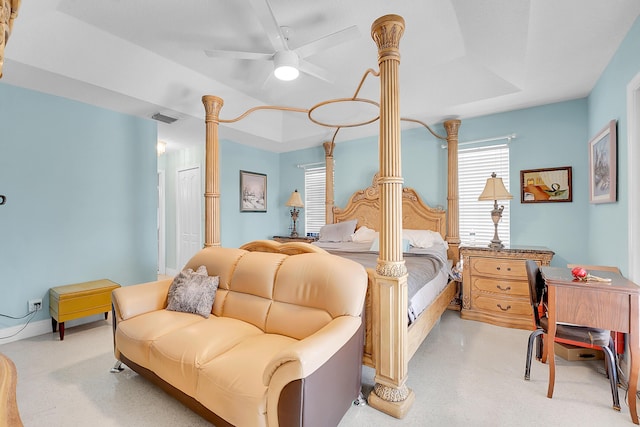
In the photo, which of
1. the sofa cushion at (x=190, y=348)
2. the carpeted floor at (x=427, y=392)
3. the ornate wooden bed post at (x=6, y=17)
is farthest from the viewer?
the carpeted floor at (x=427, y=392)

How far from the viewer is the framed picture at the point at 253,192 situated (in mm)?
5203

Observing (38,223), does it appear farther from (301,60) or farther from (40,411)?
(301,60)

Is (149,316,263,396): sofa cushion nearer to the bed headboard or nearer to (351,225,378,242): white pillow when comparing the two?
(351,225,378,242): white pillow

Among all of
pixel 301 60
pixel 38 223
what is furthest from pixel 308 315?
pixel 38 223

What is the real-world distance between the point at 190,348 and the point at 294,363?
85 cm

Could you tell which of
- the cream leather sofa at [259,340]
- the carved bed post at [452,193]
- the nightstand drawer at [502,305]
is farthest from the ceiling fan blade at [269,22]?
the nightstand drawer at [502,305]

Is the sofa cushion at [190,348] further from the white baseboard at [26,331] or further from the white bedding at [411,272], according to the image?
the white baseboard at [26,331]

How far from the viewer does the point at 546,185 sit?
349 centimetres

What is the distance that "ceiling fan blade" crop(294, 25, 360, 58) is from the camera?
2.15m

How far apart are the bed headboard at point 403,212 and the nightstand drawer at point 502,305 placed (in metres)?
0.92

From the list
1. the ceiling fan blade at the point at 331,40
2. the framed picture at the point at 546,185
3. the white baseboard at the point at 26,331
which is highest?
the ceiling fan blade at the point at 331,40

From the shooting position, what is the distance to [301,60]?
249 centimetres

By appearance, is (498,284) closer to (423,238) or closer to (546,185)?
(423,238)

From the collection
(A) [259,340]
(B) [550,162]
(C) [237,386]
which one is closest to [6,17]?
(C) [237,386]
